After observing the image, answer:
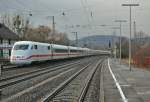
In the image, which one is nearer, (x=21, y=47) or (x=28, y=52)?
(x=28, y=52)

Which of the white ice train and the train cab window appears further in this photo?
the train cab window

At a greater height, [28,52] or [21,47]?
[21,47]

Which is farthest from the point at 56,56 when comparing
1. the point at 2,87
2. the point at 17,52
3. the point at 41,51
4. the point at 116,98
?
the point at 116,98

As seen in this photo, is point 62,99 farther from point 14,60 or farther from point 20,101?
point 14,60

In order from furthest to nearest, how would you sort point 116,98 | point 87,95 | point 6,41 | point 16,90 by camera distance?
point 6,41 → point 16,90 → point 87,95 → point 116,98

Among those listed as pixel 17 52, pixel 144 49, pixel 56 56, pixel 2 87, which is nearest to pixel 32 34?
pixel 56 56

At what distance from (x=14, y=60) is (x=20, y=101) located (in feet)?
82.8

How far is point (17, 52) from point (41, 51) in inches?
240

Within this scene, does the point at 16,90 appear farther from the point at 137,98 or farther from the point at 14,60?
the point at 14,60

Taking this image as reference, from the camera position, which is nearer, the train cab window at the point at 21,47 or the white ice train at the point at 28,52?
the white ice train at the point at 28,52

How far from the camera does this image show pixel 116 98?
17375 mm

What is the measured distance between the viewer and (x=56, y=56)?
2375 inches

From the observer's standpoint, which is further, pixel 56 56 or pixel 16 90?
pixel 56 56

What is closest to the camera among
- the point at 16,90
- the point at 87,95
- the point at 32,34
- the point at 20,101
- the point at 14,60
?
the point at 20,101
